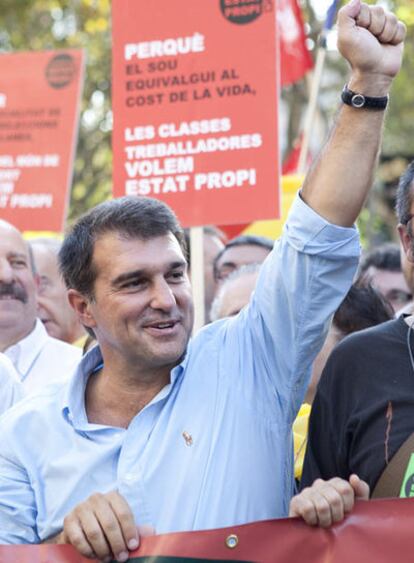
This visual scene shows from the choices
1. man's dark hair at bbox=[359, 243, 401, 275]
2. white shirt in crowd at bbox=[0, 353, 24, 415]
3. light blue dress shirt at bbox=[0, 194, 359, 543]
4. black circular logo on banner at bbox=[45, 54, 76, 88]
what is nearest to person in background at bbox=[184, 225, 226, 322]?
man's dark hair at bbox=[359, 243, 401, 275]

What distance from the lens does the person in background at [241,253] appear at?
20.6 feet

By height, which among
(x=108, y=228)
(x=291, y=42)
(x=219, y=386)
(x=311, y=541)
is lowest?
(x=311, y=541)

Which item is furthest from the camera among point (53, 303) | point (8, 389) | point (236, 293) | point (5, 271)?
point (53, 303)

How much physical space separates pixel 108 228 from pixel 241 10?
2823mm

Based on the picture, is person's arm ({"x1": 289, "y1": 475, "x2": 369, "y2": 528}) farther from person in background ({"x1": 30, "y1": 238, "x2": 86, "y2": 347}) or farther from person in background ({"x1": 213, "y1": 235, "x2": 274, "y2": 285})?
person in background ({"x1": 30, "y1": 238, "x2": 86, "y2": 347})

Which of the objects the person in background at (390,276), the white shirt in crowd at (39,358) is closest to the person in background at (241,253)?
the person in background at (390,276)

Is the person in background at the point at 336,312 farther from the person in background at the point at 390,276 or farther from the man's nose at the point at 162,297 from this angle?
the person in background at the point at 390,276

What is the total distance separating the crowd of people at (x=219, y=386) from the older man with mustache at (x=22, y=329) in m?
1.89

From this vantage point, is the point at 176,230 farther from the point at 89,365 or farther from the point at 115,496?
the point at 115,496

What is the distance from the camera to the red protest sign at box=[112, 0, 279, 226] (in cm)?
565

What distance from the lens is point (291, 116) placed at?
1638 centimetres

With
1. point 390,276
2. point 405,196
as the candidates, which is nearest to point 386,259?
point 390,276

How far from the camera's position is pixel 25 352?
5.34m

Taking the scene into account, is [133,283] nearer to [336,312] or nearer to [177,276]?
[177,276]
